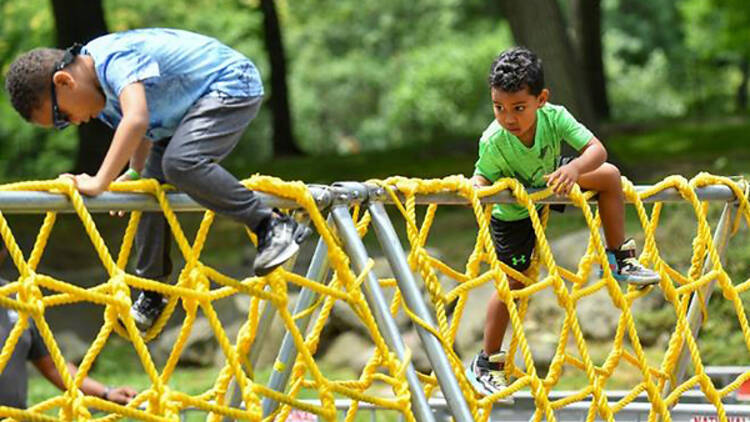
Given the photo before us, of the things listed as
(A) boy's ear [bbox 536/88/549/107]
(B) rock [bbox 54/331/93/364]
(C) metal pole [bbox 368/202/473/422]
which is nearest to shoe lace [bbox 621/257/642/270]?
(A) boy's ear [bbox 536/88/549/107]

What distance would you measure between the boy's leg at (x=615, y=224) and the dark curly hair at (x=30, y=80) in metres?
1.81

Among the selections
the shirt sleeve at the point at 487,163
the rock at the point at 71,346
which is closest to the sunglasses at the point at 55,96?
the shirt sleeve at the point at 487,163

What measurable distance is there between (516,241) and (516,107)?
0.60 metres

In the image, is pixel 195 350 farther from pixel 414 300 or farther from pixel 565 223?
pixel 414 300

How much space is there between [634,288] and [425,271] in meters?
1.17

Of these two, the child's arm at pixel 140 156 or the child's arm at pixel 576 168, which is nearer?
the child's arm at pixel 140 156

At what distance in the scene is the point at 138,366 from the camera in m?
10.7

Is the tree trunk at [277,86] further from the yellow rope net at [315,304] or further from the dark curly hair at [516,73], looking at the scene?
the dark curly hair at [516,73]

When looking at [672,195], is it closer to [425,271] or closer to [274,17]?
[425,271]

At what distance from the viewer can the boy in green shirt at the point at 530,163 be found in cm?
424

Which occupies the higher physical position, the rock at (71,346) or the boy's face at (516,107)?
the boy's face at (516,107)

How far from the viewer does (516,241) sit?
15.3 ft

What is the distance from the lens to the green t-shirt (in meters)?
4.39

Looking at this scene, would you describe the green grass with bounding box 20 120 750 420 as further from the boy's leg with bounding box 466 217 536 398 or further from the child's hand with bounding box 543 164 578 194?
the child's hand with bounding box 543 164 578 194
